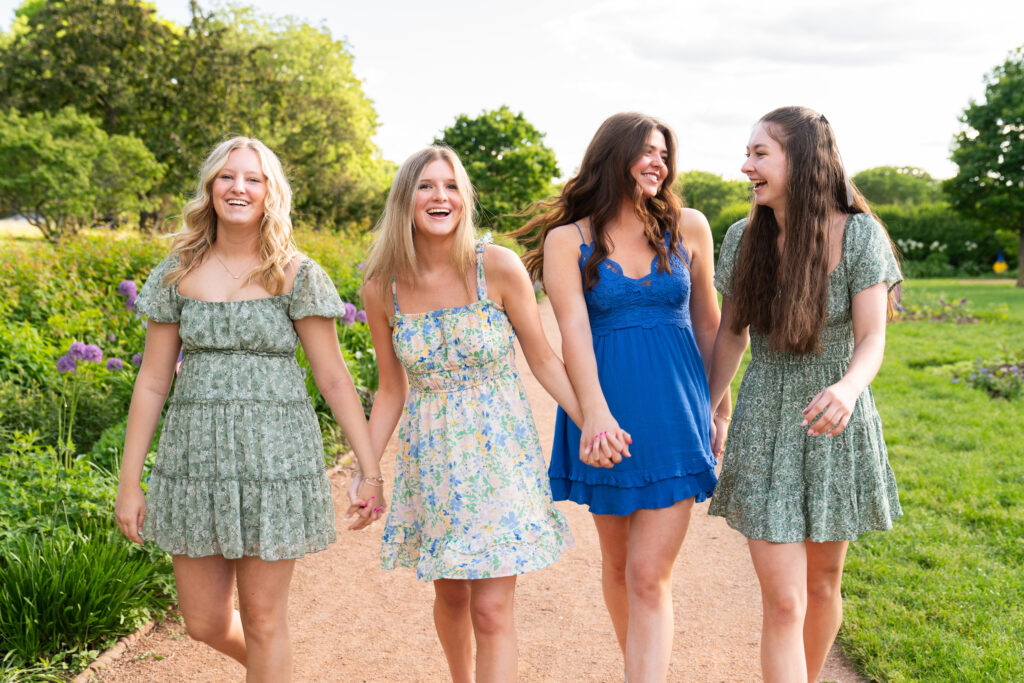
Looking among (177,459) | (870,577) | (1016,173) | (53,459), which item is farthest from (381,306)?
(1016,173)

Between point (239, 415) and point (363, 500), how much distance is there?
1.63 feet

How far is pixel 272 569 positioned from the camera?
2.62m

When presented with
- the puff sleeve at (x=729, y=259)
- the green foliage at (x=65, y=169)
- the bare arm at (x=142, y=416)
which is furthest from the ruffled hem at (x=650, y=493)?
the green foliage at (x=65, y=169)

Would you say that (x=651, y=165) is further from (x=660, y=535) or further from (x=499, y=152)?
(x=499, y=152)

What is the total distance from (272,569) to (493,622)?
0.70 m

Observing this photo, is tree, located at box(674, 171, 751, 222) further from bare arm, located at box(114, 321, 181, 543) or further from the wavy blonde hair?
bare arm, located at box(114, 321, 181, 543)

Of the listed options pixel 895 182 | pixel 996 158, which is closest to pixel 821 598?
pixel 996 158

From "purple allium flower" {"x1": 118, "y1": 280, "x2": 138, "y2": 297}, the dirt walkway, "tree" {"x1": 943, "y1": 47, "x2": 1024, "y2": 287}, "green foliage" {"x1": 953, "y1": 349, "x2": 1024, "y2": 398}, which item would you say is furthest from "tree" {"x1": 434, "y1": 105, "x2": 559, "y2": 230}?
the dirt walkway

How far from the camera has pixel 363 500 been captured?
2787 mm

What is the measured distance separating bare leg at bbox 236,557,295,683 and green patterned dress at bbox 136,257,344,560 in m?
0.08

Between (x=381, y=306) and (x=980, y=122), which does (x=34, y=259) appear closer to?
(x=381, y=306)

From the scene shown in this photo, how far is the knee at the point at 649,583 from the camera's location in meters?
2.76

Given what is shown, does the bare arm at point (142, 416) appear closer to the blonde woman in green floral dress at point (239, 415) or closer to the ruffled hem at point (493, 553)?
the blonde woman in green floral dress at point (239, 415)

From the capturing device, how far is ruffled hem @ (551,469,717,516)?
109 inches
